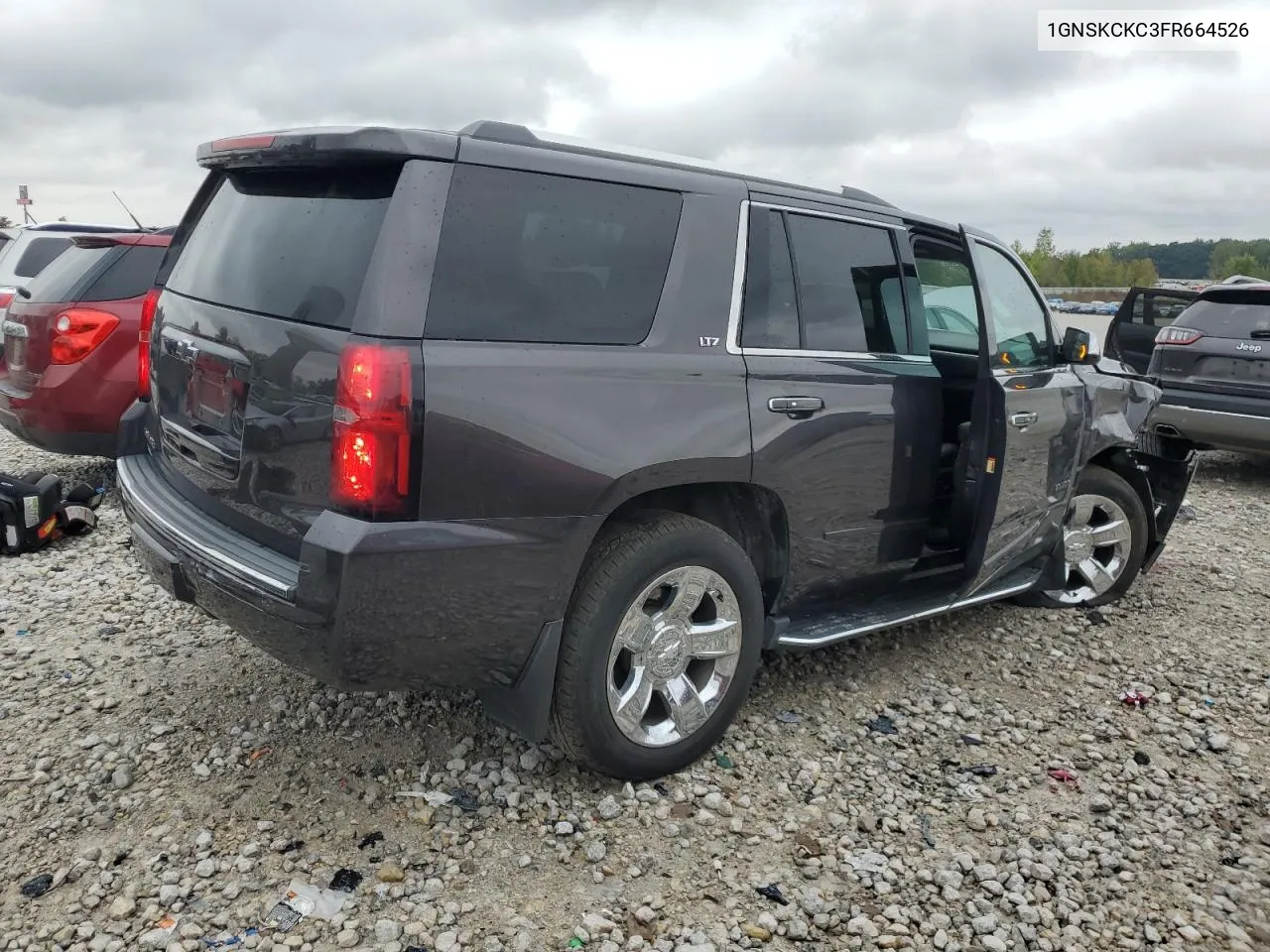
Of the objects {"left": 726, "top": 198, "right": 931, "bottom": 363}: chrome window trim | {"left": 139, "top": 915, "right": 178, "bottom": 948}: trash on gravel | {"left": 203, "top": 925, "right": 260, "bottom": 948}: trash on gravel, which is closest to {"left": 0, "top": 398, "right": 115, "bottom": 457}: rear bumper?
{"left": 139, "top": 915, "right": 178, "bottom": 948}: trash on gravel

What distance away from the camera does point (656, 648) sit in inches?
125

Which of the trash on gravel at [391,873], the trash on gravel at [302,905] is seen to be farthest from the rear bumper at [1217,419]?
the trash on gravel at [302,905]

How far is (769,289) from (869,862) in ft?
6.00

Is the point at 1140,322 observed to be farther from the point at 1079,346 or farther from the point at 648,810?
the point at 648,810

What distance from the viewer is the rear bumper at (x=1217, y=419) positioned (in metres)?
7.84

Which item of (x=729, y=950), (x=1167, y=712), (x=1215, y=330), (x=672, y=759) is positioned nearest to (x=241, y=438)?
(x=672, y=759)

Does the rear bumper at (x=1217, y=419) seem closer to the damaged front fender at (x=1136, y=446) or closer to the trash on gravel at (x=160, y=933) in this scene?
the damaged front fender at (x=1136, y=446)

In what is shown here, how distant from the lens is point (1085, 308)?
39.2m

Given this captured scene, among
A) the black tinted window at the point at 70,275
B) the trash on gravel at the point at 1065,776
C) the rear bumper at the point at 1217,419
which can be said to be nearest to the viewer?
the trash on gravel at the point at 1065,776

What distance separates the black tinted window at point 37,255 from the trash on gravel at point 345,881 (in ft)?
26.5

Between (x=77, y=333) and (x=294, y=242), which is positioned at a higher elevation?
(x=294, y=242)

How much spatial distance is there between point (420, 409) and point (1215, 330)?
25.6 ft

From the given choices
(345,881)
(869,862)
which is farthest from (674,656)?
(345,881)

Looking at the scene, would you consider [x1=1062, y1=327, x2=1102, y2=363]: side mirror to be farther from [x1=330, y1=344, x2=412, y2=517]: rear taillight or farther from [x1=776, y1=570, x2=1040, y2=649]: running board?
[x1=330, y1=344, x2=412, y2=517]: rear taillight
